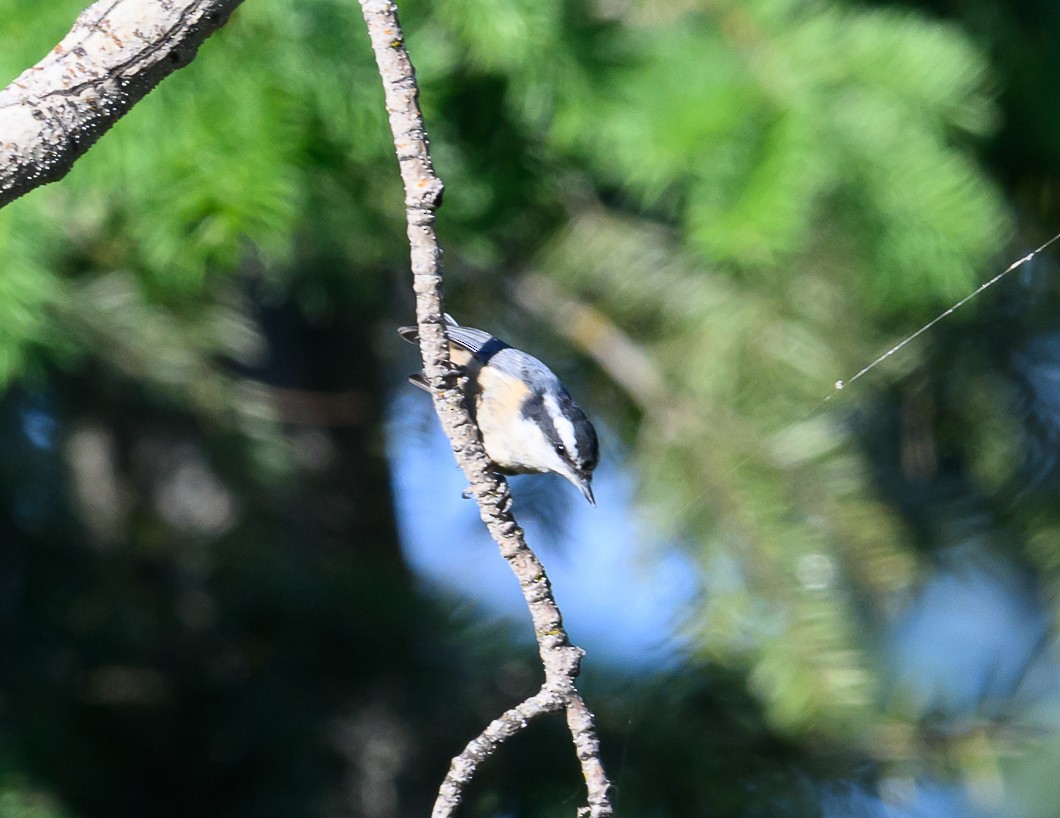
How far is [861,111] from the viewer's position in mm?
1077

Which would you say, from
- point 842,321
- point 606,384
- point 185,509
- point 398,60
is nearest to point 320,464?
point 185,509

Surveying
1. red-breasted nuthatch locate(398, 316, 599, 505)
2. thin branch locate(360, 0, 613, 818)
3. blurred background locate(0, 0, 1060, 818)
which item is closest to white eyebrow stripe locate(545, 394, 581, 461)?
red-breasted nuthatch locate(398, 316, 599, 505)

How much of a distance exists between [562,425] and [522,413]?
0.19ft

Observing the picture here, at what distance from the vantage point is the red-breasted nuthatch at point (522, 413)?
3.00ft

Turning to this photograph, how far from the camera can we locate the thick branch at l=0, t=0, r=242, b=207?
0.66 meters

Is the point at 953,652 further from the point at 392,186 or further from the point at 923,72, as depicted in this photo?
the point at 392,186

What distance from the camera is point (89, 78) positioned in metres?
0.67

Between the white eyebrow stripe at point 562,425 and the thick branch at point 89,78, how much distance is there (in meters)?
0.41

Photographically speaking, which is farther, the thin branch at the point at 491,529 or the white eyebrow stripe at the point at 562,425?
the white eyebrow stripe at the point at 562,425

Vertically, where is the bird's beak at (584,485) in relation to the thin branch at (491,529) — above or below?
above

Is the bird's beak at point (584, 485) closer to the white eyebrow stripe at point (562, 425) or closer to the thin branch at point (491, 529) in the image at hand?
the white eyebrow stripe at point (562, 425)

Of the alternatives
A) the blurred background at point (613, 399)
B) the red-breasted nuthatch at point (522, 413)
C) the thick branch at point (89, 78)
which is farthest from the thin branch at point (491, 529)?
the blurred background at point (613, 399)

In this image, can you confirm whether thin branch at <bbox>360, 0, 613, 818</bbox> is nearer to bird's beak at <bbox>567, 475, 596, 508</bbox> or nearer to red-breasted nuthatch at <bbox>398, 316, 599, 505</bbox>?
red-breasted nuthatch at <bbox>398, 316, 599, 505</bbox>

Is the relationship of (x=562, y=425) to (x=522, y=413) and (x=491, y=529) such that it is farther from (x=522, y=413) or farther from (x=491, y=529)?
(x=491, y=529)
